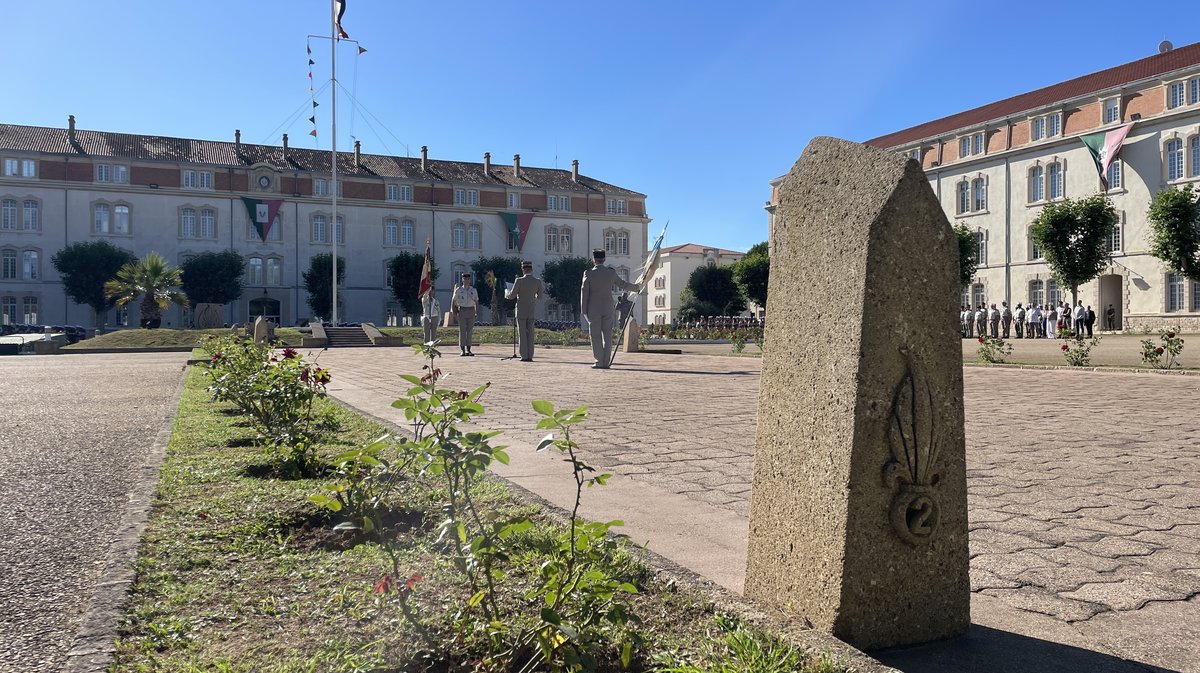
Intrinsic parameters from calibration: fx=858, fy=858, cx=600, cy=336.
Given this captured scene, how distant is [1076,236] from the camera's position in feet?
148

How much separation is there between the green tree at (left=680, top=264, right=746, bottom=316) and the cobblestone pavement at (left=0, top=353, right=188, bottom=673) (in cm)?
6828

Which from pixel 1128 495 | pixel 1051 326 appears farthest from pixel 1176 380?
pixel 1051 326

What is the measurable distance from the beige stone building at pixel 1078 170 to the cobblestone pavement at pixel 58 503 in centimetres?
3845

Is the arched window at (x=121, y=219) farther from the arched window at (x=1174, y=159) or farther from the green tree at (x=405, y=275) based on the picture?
the arched window at (x=1174, y=159)

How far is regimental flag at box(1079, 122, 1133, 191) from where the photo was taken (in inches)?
1774

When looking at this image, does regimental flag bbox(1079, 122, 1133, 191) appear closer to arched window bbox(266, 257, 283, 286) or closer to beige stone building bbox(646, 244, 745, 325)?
beige stone building bbox(646, 244, 745, 325)

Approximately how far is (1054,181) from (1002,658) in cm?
5595

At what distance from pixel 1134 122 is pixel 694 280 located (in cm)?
3826

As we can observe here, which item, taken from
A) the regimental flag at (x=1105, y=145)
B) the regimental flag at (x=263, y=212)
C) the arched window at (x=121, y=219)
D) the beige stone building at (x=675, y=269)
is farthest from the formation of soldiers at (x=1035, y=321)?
the arched window at (x=121, y=219)

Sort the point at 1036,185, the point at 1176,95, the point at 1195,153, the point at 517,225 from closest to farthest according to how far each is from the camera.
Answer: the point at 1195,153 → the point at 1176,95 → the point at 1036,185 → the point at 517,225

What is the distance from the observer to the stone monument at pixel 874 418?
2.13 m

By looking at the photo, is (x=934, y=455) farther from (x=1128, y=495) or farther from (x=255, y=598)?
(x=1128, y=495)

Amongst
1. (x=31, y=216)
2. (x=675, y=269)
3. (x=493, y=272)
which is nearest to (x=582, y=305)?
(x=493, y=272)

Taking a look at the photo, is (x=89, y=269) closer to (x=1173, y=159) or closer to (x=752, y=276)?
(x=752, y=276)
